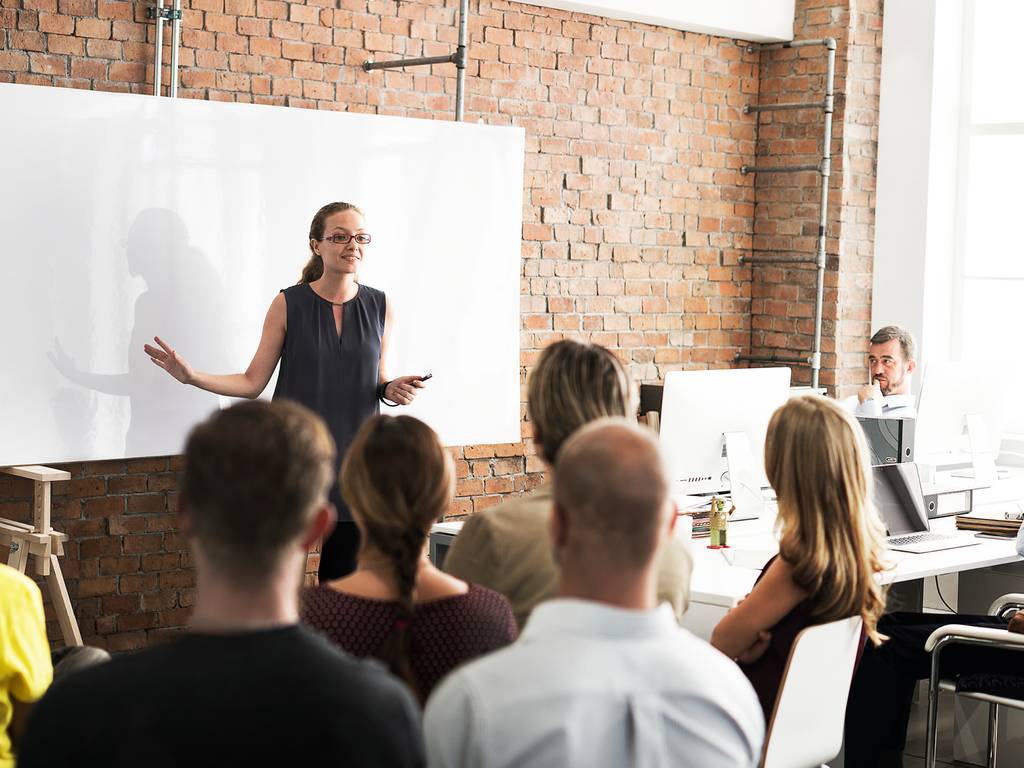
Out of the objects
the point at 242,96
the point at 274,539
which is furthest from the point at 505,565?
the point at 242,96

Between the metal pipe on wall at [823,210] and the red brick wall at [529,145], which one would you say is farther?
the metal pipe on wall at [823,210]

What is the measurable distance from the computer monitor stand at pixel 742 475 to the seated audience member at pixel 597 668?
264 cm

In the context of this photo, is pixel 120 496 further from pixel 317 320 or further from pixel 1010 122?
pixel 1010 122

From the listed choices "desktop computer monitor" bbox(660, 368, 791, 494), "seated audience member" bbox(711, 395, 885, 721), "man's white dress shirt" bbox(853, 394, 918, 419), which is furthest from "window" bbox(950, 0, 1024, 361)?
"seated audience member" bbox(711, 395, 885, 721)

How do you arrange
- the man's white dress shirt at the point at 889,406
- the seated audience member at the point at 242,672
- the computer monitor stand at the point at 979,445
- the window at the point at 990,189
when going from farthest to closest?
the window at the point at 990,189, the man's white dress shirt at the point at 889,406, the computer monitor stand at the point at 979,445, the seated audience member at the point at 242,672

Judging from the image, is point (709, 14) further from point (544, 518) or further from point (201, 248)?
point (544, 518)

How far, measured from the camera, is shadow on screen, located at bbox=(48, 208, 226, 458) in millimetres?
4312

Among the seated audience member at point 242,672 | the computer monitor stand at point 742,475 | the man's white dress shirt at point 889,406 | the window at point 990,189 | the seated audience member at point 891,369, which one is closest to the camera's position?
the seated audience member at point 242,672

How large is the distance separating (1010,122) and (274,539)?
6.29 metres

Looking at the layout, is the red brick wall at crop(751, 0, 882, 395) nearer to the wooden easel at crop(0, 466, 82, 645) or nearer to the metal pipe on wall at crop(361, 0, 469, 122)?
the metal pipe on wall at crop(361, 0, 469, 122)

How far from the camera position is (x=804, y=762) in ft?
9.07

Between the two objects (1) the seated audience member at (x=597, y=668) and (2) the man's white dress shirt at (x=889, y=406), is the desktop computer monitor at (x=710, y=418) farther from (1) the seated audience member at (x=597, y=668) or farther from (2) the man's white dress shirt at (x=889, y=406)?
(1) the seated audience member at (x=597, y=668)

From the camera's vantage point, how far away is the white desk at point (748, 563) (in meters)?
3.30

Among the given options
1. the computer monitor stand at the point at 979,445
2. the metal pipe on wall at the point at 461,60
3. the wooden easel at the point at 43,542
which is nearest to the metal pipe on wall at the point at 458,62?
the metal pipe on wall at the point at 461,60
